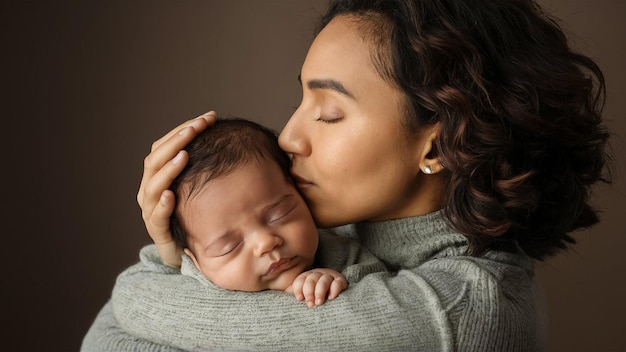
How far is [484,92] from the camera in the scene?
4.61ft

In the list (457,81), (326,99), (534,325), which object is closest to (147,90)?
(326,99)

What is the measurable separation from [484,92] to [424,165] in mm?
190

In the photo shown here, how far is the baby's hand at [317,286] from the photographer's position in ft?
4.33

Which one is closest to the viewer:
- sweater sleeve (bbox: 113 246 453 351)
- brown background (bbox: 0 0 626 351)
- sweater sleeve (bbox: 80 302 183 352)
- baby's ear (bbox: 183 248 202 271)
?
sweater sleeve (bbox: 113 246 453 351)

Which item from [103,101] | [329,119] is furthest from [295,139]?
[103,101]

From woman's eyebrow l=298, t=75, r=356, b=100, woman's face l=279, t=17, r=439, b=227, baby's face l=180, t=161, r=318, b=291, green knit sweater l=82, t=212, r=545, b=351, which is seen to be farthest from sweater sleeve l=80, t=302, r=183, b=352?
woman's eyebrow l=298, t=75, r=356, b=100

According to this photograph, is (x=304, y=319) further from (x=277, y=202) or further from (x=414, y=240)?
(x=414, y=240)

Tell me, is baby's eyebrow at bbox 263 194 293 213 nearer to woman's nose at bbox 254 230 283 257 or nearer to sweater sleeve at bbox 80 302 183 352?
woman's nose at bbox 254 230 283 257

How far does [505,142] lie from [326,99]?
36 centimetres

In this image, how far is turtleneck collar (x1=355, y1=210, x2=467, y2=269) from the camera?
1533 millimetres

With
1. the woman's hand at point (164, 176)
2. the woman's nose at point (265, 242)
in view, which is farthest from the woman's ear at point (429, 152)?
the woman's hand at point (164, 176)

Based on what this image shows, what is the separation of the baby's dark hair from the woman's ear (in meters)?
0.28

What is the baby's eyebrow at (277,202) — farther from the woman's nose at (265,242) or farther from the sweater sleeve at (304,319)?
the sweater sleeve at (304,319)

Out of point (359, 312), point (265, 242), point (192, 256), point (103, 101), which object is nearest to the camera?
point (359, 312)
